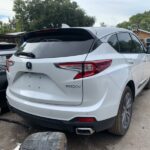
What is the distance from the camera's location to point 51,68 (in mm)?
3053

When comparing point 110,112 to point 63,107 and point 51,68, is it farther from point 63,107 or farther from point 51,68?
point 51,68

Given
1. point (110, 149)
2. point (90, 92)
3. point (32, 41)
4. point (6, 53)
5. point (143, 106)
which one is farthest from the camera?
point (143, 106)

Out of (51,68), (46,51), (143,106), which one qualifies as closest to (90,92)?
(51,68)

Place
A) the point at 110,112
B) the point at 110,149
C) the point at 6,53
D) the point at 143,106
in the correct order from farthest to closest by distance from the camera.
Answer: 1. the point at 143,106
2. the point at 6,53
3. the point at 110,149
4. the point at 110,112

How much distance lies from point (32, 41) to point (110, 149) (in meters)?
1.89

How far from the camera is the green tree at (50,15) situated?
34.8 m

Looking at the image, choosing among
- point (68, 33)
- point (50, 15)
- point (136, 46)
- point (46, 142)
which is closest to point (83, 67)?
point (68, 33)

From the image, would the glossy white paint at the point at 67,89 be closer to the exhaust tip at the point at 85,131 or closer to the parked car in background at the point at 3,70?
the exhaust tip at the point at 85,131

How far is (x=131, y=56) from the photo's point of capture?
13.8 feet

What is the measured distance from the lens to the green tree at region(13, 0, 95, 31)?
34.8 metres

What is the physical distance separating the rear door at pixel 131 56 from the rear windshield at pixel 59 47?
0.91m

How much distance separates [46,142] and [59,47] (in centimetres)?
120

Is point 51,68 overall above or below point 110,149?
above

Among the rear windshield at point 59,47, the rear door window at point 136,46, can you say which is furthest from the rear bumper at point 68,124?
the rear door window at point 136,46
